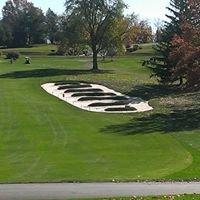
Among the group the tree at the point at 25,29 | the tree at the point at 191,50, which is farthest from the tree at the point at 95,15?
the tree at the point at 25,29

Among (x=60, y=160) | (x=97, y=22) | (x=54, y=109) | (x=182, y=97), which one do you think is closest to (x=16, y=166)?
(x=60, y=160)

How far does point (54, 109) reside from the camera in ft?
150

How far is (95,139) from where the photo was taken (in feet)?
104

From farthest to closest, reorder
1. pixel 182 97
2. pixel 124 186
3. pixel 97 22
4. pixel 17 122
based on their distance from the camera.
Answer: pixel 97 22 → pixel 182 97 → pixel 17 122 → pixel 124 186

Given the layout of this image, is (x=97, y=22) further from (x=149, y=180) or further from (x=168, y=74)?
(x=149, y=180)

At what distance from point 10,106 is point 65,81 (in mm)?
18105

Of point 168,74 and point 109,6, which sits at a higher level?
point 109,6

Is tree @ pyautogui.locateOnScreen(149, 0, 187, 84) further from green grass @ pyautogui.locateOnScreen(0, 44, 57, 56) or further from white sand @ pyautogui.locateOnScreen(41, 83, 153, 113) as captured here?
green grass @ pyautogui.locateOnScreen(0, 44, 57, 56)

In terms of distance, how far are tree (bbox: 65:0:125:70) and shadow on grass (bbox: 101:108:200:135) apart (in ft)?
120

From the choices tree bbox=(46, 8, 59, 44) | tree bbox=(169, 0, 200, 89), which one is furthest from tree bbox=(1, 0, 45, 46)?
tree bbox=(169, 0, 200, 89)

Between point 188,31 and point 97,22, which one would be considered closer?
point 188,31

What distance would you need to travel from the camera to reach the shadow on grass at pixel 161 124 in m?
35.4

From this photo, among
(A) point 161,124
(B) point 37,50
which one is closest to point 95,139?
(A) point 161,124

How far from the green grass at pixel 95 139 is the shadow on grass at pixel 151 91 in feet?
0.32
